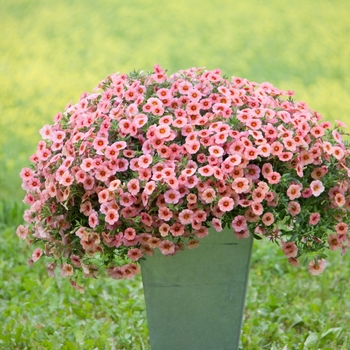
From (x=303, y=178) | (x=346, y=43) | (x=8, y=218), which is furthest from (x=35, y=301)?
(x=346, y=43)

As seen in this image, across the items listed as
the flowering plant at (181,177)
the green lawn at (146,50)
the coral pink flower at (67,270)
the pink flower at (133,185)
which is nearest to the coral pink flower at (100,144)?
the flowering plant at (181,177)

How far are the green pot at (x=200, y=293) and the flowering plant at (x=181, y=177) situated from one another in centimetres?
10

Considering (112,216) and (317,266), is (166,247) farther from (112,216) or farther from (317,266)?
(317,266)

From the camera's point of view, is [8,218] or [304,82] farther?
[304,82]

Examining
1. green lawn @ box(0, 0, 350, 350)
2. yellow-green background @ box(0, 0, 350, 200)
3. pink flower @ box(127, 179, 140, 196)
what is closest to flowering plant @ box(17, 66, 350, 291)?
pink flower @ box(127, 179, 140, 196)

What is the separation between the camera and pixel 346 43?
283 inches

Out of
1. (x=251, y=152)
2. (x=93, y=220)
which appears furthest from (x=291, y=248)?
(x=93, y=220)

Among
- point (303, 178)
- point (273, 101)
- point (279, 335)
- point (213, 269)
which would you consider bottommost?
point (279, 335)

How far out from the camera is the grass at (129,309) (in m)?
2.90

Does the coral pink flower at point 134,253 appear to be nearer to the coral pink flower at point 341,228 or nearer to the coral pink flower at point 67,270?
the coral pink flower at point 67,270

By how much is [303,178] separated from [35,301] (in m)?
1.82

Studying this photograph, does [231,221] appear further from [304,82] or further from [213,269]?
[304,82]

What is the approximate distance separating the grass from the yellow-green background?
8.48 ft

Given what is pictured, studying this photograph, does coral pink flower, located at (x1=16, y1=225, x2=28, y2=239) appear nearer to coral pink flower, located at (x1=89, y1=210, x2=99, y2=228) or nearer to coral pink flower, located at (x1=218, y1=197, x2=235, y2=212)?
coral pink flower, located at (x1=89, y1=210, x2=99, y2=228)
